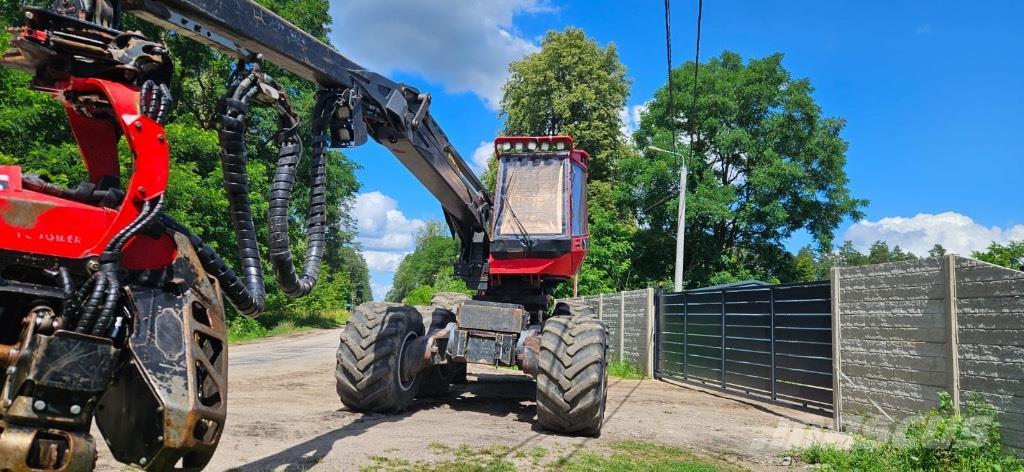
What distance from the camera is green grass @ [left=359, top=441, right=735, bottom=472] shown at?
542 centimetres

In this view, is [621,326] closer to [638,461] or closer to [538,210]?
[538,210]

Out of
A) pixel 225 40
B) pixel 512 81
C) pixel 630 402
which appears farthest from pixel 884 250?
pixel 225 40

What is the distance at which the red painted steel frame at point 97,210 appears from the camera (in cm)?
312

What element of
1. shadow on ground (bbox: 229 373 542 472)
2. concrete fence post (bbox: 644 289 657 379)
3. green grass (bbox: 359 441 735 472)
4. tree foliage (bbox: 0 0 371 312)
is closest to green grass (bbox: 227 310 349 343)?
tree foliage (bbox: 0 0 371 312)

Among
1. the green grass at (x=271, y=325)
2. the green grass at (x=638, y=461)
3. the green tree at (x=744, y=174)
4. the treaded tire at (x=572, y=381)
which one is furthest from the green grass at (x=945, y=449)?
the green tree at (x=744, y=174)

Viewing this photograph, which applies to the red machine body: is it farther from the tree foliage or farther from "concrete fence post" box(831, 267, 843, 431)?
the tree foliage

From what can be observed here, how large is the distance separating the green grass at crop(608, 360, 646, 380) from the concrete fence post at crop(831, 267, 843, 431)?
7.05 meters

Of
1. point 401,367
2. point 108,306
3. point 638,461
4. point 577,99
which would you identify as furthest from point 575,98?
point 108,306

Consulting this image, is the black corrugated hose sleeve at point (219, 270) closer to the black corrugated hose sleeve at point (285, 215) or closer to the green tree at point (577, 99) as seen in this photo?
the black corrugated hose sleeve at point (285, 215)

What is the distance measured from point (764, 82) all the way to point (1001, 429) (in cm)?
2459

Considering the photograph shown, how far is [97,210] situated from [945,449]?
619 centimetres

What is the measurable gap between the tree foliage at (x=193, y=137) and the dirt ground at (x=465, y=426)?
479 centimetres

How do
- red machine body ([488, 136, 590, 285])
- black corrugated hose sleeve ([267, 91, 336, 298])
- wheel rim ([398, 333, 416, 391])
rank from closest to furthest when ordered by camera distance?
black corrugated hose sleeve ([267, 91, 336, 298]) → wheel rim ([398, 333, 416, 391]) → red machine body ([488, 136, 590, 285])

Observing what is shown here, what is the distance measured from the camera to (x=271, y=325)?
29.8m
